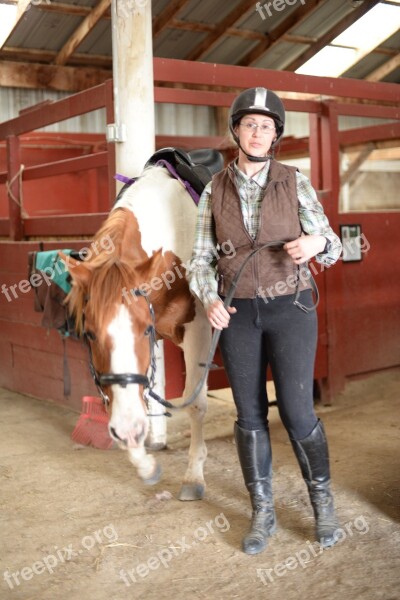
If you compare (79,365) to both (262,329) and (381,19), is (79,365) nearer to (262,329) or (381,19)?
(262,329)

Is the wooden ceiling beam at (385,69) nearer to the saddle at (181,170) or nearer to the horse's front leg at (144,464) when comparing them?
the saddle at (181,170)

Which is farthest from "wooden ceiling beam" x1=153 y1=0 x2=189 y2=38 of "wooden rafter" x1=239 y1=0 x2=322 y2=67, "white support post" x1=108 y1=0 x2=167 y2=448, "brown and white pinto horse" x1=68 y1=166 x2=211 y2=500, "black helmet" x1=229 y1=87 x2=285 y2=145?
"black helmet" x1=229 y1=87 x2=285 y2=145

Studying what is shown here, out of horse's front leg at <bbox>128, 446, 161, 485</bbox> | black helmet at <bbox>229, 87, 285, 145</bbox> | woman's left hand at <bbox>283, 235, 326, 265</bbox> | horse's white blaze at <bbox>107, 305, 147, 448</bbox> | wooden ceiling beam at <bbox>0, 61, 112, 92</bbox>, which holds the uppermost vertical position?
wooden ceiling beam at <bbox>0, 61, 112, 92</bbox>

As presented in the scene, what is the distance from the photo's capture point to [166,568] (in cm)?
215

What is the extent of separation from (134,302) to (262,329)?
1.38 ft

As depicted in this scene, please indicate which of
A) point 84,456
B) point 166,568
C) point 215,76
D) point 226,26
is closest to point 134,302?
point 166,568

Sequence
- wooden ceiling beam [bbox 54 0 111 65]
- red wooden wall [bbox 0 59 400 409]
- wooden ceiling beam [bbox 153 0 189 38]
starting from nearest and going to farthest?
red wooden wall [bbox 0 59 400 409] → wooden ceiling beam [bbox 54 0 111 65] → wooden ceiling beam [bbox 153 0 189 38]

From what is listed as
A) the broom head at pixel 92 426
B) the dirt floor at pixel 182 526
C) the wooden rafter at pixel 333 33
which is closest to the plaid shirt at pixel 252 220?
the dirt floor at pixel 182 526

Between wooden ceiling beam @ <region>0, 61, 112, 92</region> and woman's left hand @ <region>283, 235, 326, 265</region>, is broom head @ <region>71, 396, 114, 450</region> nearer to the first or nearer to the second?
woman's left hand @ <region>283, 235, 326, 265</region>

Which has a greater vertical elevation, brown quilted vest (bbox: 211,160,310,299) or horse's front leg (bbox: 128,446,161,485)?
brown quilted vest (bbox: 211,160,310,299)

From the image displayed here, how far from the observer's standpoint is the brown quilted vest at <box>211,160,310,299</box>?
208cm

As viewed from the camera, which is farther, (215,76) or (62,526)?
(215,76)

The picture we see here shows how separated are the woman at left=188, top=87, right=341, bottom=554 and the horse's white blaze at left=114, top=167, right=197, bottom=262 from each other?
283mm

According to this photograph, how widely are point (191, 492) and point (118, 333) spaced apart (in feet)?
3.36
